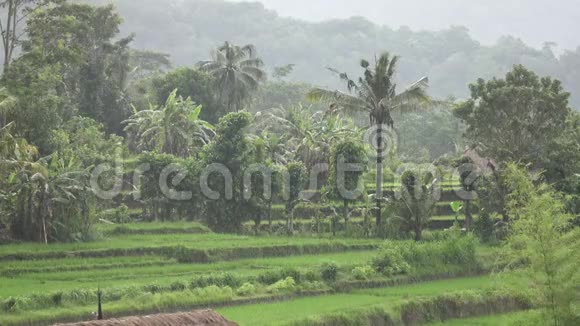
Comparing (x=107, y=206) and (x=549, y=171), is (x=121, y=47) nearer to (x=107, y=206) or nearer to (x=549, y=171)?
(x=107, y=206)

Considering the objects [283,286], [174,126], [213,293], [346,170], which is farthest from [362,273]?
[174,126]

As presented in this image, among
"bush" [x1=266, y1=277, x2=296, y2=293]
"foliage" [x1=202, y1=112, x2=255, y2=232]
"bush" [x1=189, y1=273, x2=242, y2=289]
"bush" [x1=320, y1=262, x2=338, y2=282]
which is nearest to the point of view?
"bush" [x1=189, y1=273, x2=242, y2=289]

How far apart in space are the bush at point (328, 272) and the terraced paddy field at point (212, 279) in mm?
22

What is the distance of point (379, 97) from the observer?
1120 inches

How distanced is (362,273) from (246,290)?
3547 mm

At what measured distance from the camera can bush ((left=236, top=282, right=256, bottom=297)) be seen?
59.0ft

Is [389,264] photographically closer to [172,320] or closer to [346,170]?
[346,170]

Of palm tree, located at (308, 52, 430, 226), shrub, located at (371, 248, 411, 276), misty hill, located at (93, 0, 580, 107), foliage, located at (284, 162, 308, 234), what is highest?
misty hill, located at (93, 0, 580, 107)

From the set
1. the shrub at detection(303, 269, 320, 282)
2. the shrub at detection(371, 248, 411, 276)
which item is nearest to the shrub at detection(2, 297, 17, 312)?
the shrub at detection(303, 269, 320, 282)

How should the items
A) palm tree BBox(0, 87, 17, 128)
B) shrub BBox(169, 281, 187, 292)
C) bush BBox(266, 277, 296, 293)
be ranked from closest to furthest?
shrub BBox(169, 281, 187, 292), bush BBox(266, 277, 296, 293), palm tree BBox(0, 87, 17, 128)

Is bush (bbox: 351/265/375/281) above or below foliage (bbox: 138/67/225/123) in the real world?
below

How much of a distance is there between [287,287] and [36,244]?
22.9ft

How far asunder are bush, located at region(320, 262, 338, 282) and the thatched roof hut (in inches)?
331

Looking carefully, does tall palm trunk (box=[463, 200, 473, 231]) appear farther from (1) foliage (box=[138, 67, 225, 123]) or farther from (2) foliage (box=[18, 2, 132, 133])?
(1) foliage (box=[138, 67, 225, 123])
